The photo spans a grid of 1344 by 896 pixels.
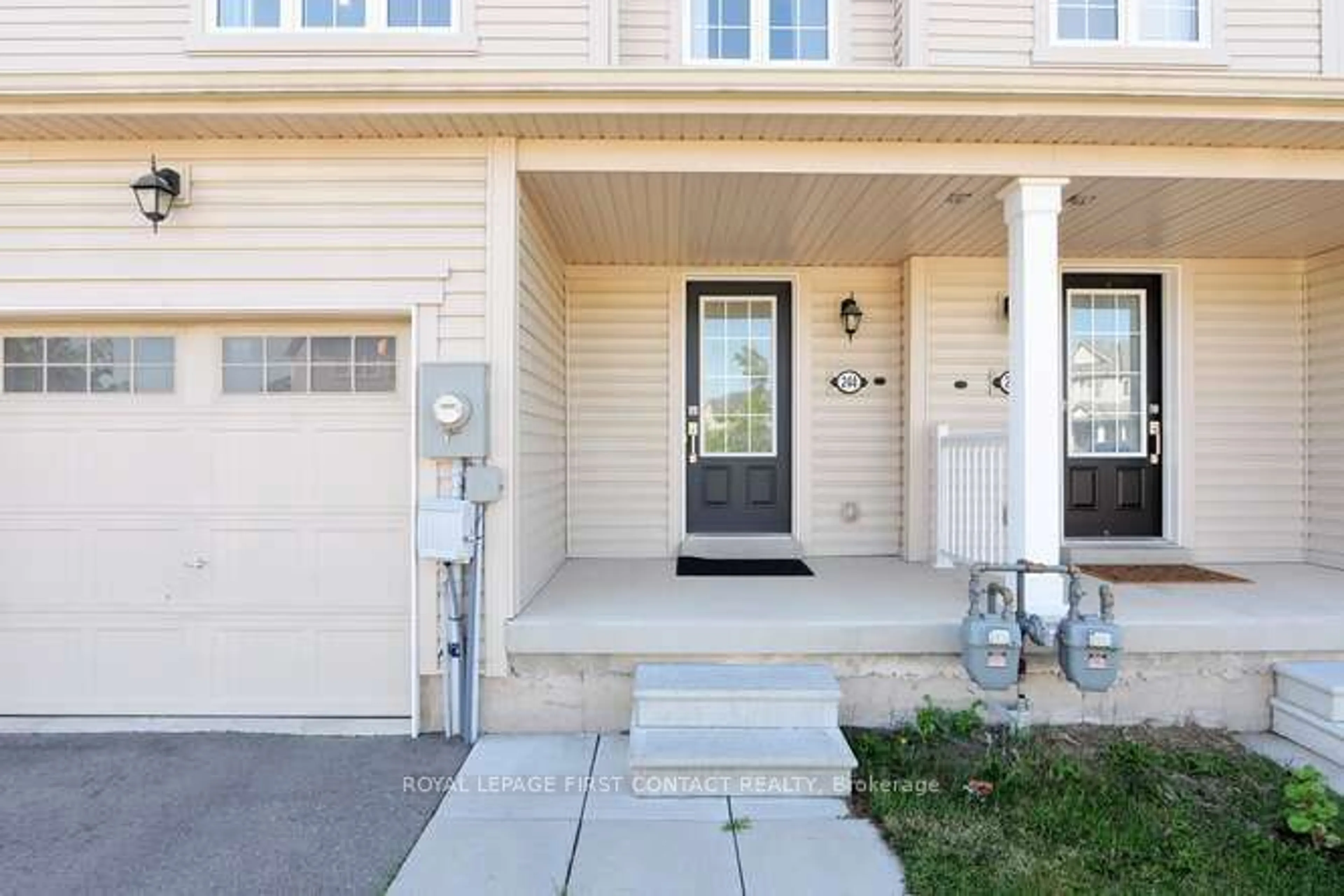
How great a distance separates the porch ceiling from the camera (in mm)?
3973

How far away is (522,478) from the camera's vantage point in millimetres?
3959

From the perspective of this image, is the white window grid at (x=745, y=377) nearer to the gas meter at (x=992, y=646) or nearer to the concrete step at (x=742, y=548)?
the concrete step at (x=742, y=548)

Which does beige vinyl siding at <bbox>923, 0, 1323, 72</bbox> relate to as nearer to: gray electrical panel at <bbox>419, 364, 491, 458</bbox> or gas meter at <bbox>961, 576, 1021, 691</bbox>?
gas meter at <bbox>961, 576, 1021, 691</bbox>

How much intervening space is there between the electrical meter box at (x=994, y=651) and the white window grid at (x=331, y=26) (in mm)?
3777

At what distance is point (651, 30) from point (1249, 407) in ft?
16.2

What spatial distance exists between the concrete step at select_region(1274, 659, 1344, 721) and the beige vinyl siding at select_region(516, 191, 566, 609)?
3662 millimetres

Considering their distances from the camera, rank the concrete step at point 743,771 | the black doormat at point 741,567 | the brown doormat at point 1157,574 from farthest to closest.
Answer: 1. the black doormat at point 741,567
2. the brown doormat at point 1157,574
3. the concrete step at point 743,771

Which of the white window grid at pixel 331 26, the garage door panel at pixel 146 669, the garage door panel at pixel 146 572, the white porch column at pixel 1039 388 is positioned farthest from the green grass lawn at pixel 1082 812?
the white window grid at pixel 331 26

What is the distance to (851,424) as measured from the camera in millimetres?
5684

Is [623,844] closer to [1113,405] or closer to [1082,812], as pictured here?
[1082,812]

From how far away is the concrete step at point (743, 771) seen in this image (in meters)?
2.99

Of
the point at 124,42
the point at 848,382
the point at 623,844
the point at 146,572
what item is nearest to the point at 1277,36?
the point at 848,382

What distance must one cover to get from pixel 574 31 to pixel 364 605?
304 cm

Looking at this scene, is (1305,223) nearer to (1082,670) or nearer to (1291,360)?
(1291,360)
